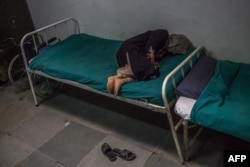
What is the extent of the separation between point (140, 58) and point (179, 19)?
0.62 meters

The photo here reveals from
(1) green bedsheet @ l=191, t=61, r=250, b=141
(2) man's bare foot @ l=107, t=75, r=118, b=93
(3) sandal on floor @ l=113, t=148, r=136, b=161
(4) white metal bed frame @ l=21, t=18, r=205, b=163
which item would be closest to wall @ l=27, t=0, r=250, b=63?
(4) white metal bed frame @ l=21, t=18, r=205, b=163

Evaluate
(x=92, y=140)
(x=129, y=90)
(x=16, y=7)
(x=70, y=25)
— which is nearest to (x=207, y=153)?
(x=129, y=90)

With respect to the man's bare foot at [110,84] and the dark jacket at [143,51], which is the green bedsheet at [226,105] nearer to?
the dark jacket at [143,51]

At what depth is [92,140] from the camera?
242 centimetres

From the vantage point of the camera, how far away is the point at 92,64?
8.36ft

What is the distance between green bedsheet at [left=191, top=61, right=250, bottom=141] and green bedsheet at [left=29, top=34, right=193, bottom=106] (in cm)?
28

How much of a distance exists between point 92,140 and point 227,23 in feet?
5.35

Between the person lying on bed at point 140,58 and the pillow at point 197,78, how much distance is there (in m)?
0.28

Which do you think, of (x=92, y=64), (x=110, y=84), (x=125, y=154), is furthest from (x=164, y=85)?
(x=92, y=64)

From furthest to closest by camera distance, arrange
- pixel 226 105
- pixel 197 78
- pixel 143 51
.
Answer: pixel 143 51, pixel 197 78, pixel 226 105

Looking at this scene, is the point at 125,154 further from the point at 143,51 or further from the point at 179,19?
the point at 179,19

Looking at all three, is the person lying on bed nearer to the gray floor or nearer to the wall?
the wall

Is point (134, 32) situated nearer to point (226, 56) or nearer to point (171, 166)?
point (226, 56)

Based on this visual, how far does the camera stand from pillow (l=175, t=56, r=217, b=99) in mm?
1896
